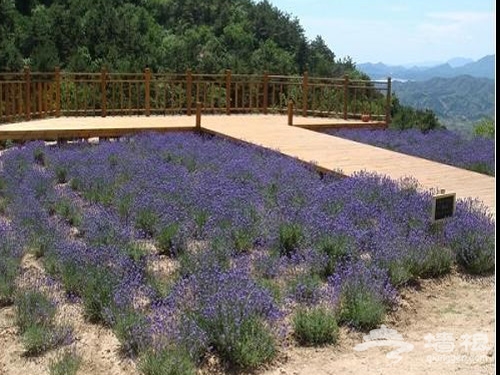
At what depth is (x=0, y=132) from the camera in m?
11.6

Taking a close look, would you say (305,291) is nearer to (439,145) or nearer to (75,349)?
(75,349)

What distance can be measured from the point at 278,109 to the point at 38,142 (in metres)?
7.36

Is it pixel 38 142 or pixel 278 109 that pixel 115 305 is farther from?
pixel 278 109

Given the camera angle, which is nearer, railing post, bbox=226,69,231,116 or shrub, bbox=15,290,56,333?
shrub, bbox=15,290,56,333

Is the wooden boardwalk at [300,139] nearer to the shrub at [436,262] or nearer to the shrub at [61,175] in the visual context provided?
the shrub at [436,262]

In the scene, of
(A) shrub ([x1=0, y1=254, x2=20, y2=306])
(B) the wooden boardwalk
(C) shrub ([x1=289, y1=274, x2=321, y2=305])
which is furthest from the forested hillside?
(C) shrub ([x1=289, y1=274, x2=321, y2=305])

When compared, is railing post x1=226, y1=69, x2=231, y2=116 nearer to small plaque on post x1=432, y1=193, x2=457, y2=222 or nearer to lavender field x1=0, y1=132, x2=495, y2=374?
lavender field x1=0, y1=132, x2=495, y2=374

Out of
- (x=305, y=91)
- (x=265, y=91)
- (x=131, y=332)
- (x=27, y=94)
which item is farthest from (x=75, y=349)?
(x=265, y=91)

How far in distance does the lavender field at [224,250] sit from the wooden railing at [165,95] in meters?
5.23

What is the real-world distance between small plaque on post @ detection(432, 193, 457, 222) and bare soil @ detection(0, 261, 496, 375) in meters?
0.91

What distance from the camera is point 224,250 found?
5.35m

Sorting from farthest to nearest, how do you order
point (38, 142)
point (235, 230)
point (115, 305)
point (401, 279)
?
point (38, 142), point (235, 230), point (401, 279), point (115, 305)

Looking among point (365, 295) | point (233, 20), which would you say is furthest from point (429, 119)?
point (233, 20)

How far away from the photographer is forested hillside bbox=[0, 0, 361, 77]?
23703 millimetres
